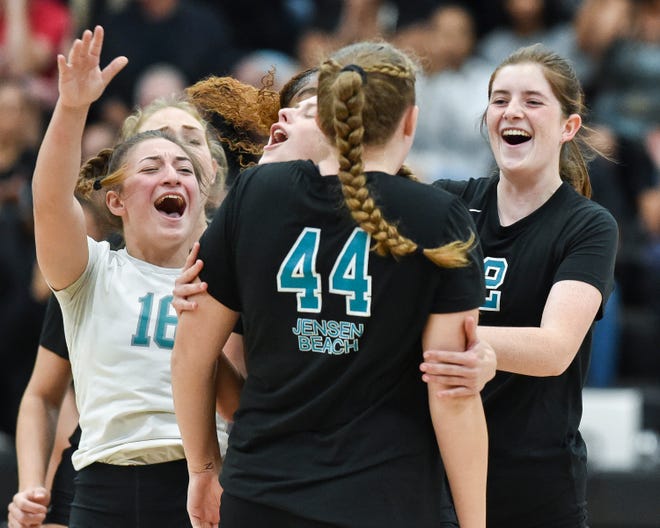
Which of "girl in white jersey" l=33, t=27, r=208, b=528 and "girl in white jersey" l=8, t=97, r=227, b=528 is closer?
"girl in white jersey" l=33, t=27, r=208, b=528

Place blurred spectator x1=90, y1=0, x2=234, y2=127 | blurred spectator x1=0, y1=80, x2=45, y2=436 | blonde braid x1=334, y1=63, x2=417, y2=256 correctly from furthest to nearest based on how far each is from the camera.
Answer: blurred spectator x1=90, y1=0, x2=234, y2=127, blurred spectator x1=0, y1=80, x2=45, y2=436, blonde braid x1=334, y1=63, x2=417, y2=256

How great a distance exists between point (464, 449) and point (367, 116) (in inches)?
28.4

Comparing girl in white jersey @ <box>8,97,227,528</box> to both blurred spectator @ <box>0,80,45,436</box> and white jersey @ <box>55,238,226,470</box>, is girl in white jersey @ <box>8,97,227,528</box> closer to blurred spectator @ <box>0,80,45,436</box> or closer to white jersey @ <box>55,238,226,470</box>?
white jersey @ <box>55,238,226,470</box>

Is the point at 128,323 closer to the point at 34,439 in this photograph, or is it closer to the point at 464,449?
the point at 34,439

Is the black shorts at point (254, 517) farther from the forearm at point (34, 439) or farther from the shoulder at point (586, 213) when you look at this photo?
the shoulder at point (586, 213)

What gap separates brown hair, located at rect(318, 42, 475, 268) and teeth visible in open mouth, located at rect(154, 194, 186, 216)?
2.75 ft

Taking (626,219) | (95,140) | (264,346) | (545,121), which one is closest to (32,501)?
(264,346)

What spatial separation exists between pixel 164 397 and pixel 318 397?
29.0 inches

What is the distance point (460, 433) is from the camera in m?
2.39

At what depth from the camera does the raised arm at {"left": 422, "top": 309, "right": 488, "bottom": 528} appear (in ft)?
7.68

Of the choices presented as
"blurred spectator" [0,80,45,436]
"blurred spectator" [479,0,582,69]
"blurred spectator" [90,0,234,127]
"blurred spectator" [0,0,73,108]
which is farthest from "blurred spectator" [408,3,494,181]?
"blurred spectator" [0,0,73,108]

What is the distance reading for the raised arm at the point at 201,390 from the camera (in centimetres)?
247

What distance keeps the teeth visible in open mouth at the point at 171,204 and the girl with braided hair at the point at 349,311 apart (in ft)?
2.28

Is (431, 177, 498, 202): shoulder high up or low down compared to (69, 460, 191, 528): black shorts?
up
